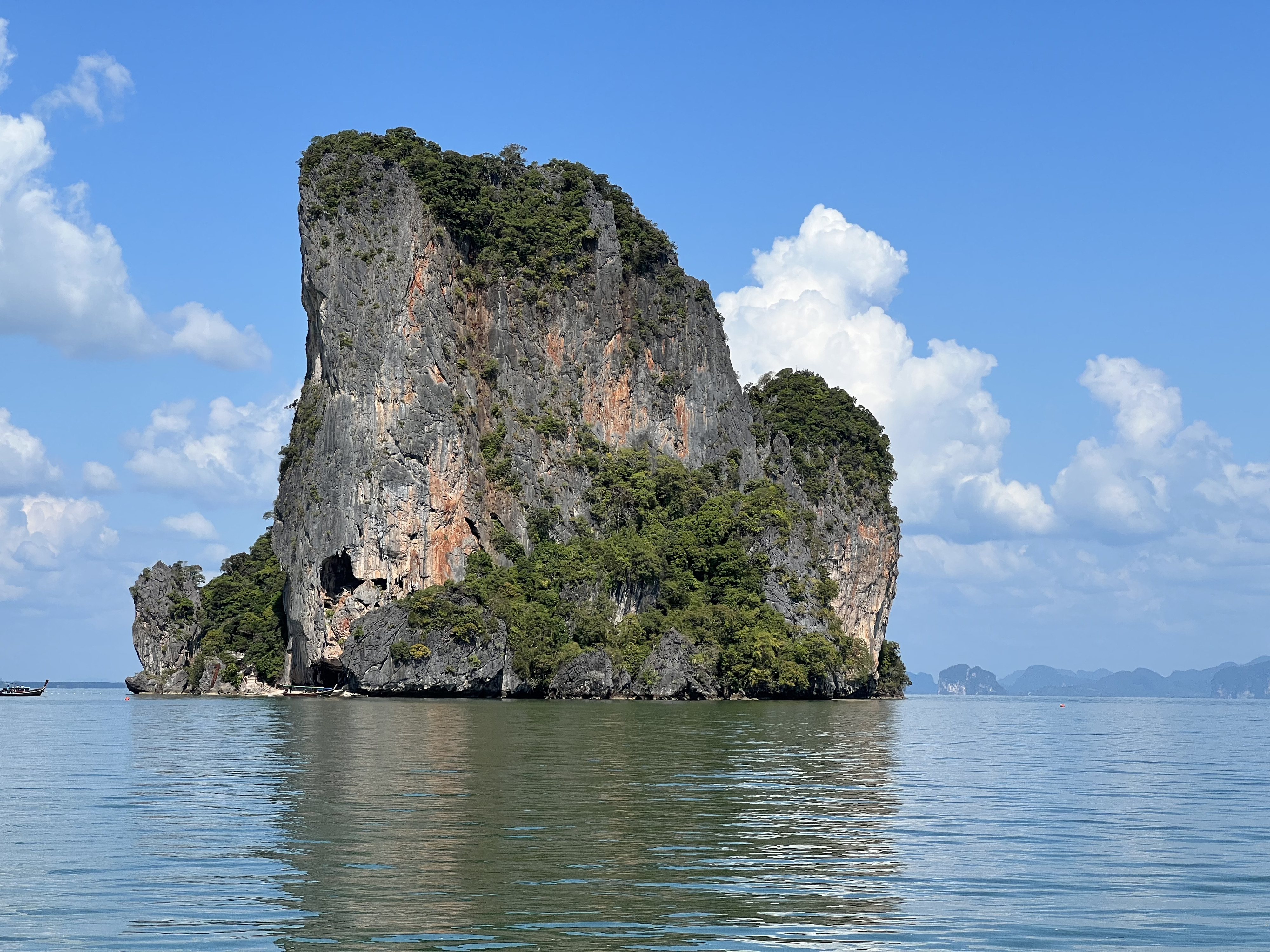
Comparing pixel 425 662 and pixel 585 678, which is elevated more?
pixel 425 662

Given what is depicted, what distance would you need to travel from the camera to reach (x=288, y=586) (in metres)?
90.4

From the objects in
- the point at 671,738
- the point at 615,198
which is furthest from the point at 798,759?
the point at 615,198

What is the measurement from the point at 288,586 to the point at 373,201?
2903cm

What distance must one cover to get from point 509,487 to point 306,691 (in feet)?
67.7

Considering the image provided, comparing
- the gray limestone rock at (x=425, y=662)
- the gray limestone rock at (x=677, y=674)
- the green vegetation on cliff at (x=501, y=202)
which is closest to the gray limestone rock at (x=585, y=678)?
the gray limestone rock at (x=677, y=674)

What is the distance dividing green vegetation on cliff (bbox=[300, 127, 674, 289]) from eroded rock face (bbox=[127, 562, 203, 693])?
32.1 metres

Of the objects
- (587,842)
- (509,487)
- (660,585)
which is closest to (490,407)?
(509,487)

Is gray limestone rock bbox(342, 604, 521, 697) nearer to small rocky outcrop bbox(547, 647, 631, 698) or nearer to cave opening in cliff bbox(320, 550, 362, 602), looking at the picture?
small rocky outcrop bbox(547, 647, 631, 698)

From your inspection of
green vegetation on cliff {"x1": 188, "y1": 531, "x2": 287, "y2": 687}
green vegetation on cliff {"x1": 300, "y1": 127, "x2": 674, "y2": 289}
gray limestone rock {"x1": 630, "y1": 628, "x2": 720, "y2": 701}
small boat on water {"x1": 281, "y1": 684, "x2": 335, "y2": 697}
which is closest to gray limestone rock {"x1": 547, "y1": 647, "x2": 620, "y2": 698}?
gray limestone rock {"x1": 630, "y1": 628, "x2": 720, "y2": 701}

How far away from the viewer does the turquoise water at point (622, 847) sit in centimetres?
1309

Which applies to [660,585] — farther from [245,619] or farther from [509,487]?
[245,619]

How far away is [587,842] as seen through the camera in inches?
712

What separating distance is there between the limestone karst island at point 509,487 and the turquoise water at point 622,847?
47.2m

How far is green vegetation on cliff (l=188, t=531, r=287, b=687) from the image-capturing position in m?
94.2
